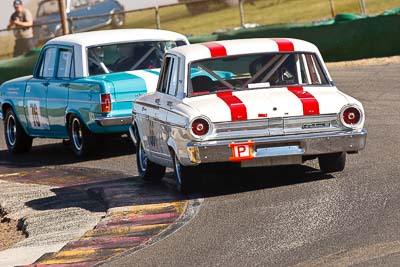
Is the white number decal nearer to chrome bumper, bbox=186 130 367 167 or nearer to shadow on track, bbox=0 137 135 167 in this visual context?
shadow on track, bbox=0 137 135 167

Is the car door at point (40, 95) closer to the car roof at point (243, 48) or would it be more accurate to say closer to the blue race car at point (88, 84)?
the blue race car at point (88, 84)

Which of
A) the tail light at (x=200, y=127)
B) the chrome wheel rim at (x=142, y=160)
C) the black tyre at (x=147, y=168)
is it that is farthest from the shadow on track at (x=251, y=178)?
the tail light at (x=200, y=127)

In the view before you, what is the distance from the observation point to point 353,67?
2291 cm

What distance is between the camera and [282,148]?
35.9 feet

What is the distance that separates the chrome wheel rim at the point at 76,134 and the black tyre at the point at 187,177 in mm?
4013

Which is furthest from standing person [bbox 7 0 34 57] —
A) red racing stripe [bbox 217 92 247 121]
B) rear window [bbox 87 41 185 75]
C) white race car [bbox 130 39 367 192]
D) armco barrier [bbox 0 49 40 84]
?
red racing stripe [bbox 217 92 247 121]

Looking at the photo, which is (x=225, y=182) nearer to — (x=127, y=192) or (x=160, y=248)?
(x=127, y=192)

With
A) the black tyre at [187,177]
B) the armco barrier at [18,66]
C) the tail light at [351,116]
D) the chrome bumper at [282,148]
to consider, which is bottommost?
the armco barrier at [18,66]

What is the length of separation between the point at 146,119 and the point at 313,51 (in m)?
1.74

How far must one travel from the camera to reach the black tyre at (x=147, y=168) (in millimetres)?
12609

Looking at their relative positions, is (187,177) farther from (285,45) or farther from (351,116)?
(285,45)

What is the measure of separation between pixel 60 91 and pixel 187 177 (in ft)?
14.8

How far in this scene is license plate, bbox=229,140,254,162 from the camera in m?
10.8

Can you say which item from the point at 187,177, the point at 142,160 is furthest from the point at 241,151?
the point at 142,160
